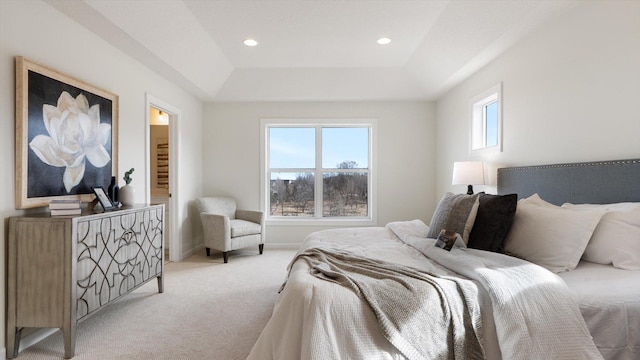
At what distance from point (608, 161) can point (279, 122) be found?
13.7ft

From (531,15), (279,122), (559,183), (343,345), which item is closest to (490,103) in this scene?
(531,15)

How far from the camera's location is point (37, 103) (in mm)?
2260

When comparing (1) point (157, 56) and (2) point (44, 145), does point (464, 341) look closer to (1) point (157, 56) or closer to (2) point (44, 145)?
(2) point (44, 145)

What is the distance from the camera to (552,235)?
1981 millimetres

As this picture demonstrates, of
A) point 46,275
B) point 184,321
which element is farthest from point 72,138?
point 184,321

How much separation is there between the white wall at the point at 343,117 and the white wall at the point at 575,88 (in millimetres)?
1719

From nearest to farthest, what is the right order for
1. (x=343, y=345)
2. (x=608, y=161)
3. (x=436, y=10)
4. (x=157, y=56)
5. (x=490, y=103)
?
(x=343, y=345), (x=608, y=161), (x=436, y=10), (x=157, y=56), (x=490, y=103)

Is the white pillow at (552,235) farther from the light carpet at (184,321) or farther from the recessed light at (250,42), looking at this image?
the recessed light at (250,42)

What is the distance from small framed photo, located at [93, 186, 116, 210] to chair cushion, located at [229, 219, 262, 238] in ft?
6.33

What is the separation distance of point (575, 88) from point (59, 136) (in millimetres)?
3879

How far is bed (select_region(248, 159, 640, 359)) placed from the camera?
1.42 metres

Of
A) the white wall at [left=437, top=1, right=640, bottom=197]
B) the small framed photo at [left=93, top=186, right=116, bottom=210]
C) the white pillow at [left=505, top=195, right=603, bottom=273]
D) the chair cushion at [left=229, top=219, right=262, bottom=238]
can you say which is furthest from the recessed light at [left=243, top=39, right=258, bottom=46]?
the white pillow at [left=505, top=195, right=603, bottom=273]

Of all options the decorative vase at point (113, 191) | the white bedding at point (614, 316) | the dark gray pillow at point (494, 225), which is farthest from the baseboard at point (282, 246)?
the white bedding at point (614, 316)

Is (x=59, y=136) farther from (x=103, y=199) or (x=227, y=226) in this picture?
(x=227, y=226)
